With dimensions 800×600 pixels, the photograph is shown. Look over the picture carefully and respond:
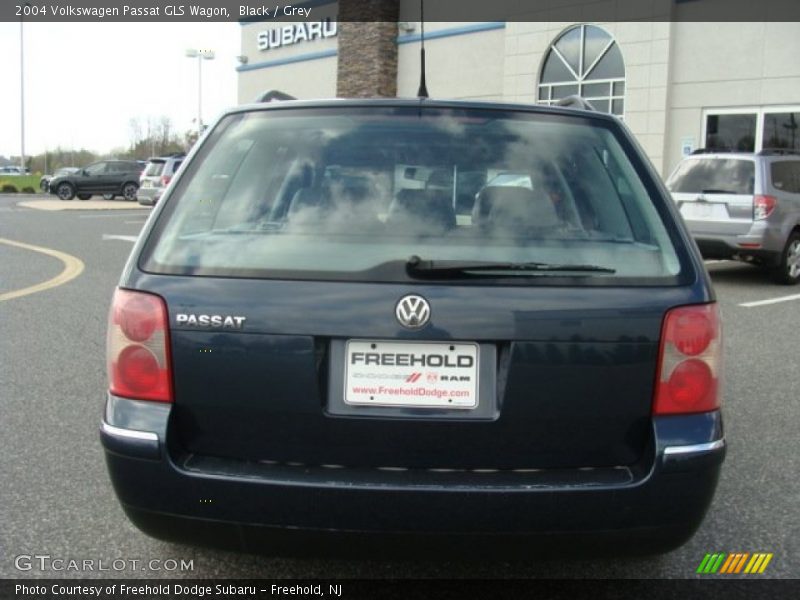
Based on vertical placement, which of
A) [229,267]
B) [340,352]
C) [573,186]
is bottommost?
[340,352]

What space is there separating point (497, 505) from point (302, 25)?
2998 centimetres

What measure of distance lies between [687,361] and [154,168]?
2619cm

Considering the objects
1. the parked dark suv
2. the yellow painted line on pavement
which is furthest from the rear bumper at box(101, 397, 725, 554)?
the parked dark suv

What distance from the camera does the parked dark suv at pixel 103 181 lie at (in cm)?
3456

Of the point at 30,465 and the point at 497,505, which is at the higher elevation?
the point at 497,505

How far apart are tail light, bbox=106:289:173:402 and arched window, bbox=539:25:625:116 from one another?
63.3 feet

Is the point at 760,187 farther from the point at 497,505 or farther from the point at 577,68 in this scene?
the point at 577,68

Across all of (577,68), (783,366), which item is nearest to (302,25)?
(577,68)

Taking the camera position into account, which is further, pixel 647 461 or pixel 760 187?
pixel 760 187

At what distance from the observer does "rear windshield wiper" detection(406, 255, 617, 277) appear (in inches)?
90.3

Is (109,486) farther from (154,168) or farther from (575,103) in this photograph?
(154,168)

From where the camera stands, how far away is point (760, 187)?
10.4 m

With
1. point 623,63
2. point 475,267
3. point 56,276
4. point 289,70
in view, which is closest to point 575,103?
point 475,267

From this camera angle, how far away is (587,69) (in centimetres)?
2123
